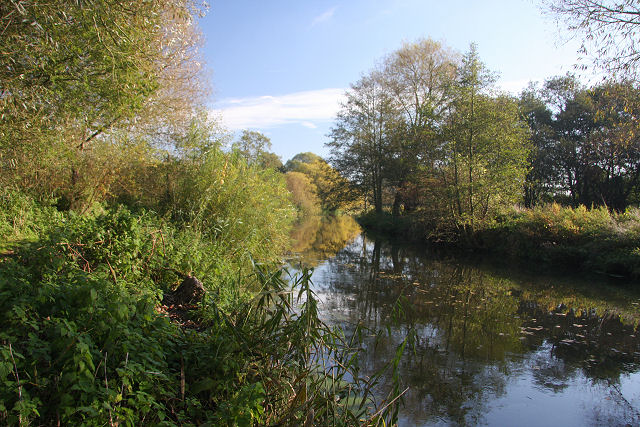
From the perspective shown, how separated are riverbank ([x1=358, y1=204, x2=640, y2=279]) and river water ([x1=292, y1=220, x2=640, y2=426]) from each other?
1021mm

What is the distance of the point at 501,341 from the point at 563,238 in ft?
34.2

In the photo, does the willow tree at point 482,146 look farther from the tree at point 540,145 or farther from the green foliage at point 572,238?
the tree at point 540,145

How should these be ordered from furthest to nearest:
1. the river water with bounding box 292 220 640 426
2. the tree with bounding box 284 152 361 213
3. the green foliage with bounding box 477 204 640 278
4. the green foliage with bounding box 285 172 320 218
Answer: the green foliage with bounding box 285 172 320 218, the tree with bounding box 284 152 361 213, the green foliage with bounding box 477 204 640 278, the river water with bounding box 292 220 640 426

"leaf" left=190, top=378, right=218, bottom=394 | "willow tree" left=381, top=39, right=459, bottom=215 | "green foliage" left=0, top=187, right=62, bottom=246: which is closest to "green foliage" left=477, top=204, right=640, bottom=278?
"willow tree" left=381, top=39, right=459, bottom=215

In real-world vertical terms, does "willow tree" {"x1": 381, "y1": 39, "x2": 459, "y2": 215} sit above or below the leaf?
above

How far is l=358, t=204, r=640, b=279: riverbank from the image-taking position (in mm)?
13391

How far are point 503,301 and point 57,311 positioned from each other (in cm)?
978

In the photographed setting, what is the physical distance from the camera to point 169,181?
1094 centimetres

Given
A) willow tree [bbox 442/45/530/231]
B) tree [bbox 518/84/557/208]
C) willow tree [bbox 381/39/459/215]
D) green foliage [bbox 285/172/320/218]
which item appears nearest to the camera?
willow tree [bbox 442/45/530/231]

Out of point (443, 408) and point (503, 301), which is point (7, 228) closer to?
point (443, 408)

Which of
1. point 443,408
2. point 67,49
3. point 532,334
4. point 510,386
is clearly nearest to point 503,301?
point 532,334

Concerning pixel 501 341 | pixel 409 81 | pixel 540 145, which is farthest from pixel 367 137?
pixel 501 341

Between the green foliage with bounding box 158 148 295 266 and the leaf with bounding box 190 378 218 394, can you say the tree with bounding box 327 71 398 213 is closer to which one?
the green foliage with bounding box 158 148 295 266

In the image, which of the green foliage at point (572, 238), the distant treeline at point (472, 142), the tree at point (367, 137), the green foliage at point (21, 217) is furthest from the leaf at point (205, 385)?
the tree at point (367, 137)
